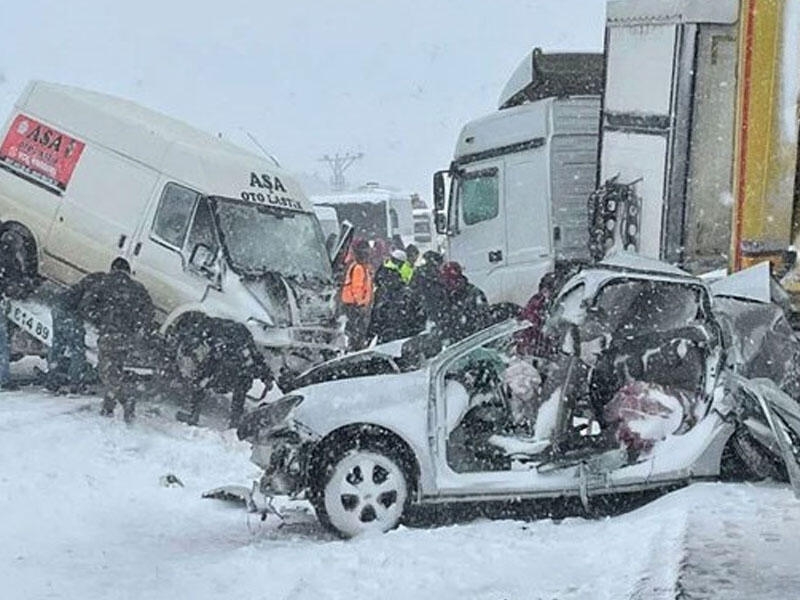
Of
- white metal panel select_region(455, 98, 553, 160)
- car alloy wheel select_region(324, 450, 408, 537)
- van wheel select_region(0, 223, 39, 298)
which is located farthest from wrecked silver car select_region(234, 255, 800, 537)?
white metal panel select_region(455, 98, 553, 160)

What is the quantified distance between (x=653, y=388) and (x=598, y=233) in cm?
491

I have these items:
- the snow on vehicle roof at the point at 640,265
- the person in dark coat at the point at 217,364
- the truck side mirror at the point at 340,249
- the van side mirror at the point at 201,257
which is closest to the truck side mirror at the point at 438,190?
the truck side mirror at the point at 340,249

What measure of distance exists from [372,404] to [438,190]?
25.1 ft

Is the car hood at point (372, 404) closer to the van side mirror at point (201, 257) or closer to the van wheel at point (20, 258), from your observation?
the van side mirror at point (201, 257)

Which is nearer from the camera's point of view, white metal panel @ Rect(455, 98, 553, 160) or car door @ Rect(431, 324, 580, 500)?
car door @ Rect(431, 324, 580, 500)

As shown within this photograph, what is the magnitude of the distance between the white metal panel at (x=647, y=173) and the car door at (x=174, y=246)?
4.17 metres

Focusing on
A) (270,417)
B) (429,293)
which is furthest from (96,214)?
(270,417)

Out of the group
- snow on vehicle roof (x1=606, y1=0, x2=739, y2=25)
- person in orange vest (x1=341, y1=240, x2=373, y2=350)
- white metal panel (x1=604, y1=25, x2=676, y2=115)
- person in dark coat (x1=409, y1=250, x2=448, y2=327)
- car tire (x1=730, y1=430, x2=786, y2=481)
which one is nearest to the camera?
car tire (x1=730, y1=430, x2=786, y2=481)

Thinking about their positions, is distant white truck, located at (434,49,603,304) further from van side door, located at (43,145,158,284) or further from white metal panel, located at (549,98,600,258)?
van side door, located at (43,145,158,284)

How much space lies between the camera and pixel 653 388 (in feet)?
27.1

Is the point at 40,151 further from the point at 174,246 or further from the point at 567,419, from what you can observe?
the point at 567,419

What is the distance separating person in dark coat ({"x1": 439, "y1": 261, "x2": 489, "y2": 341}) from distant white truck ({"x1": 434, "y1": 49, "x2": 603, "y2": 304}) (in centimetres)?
151

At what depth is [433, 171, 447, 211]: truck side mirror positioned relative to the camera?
51.8ft

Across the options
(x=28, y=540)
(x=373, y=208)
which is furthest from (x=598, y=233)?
(x=373, y=208)
